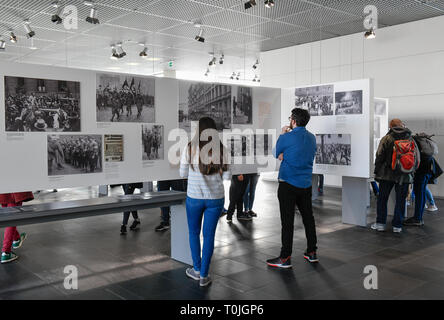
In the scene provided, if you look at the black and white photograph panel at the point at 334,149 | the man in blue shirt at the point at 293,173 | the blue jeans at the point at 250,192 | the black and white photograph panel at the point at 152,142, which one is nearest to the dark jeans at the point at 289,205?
the man in blue shirt at the point at 293,173

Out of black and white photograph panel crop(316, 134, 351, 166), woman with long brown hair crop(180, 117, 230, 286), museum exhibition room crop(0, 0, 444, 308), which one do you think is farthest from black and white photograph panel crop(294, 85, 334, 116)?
woman with long brown hair crop(180, 117, 230, 286)

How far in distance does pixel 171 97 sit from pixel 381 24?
685cm

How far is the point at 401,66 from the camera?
985 cm

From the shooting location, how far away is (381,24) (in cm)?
984

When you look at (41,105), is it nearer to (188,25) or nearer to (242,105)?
(242,105)

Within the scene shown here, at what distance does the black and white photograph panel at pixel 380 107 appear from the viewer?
896cm

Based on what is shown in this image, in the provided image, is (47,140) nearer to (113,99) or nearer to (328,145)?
(113,99)

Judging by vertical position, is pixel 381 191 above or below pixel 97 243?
above

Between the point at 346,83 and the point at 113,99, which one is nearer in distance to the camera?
the point at 113,99

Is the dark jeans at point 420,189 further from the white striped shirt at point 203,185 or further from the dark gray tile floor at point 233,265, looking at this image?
the white striped shirt at point 203,185

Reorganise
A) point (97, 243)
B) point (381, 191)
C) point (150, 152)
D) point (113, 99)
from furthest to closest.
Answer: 1. point (381, 191)
2. point (97, 243)
3. point (150, 152)
4. point (113, 99)

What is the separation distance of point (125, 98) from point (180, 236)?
1.66 meters

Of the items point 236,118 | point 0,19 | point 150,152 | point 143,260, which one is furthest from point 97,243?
point 0,19
